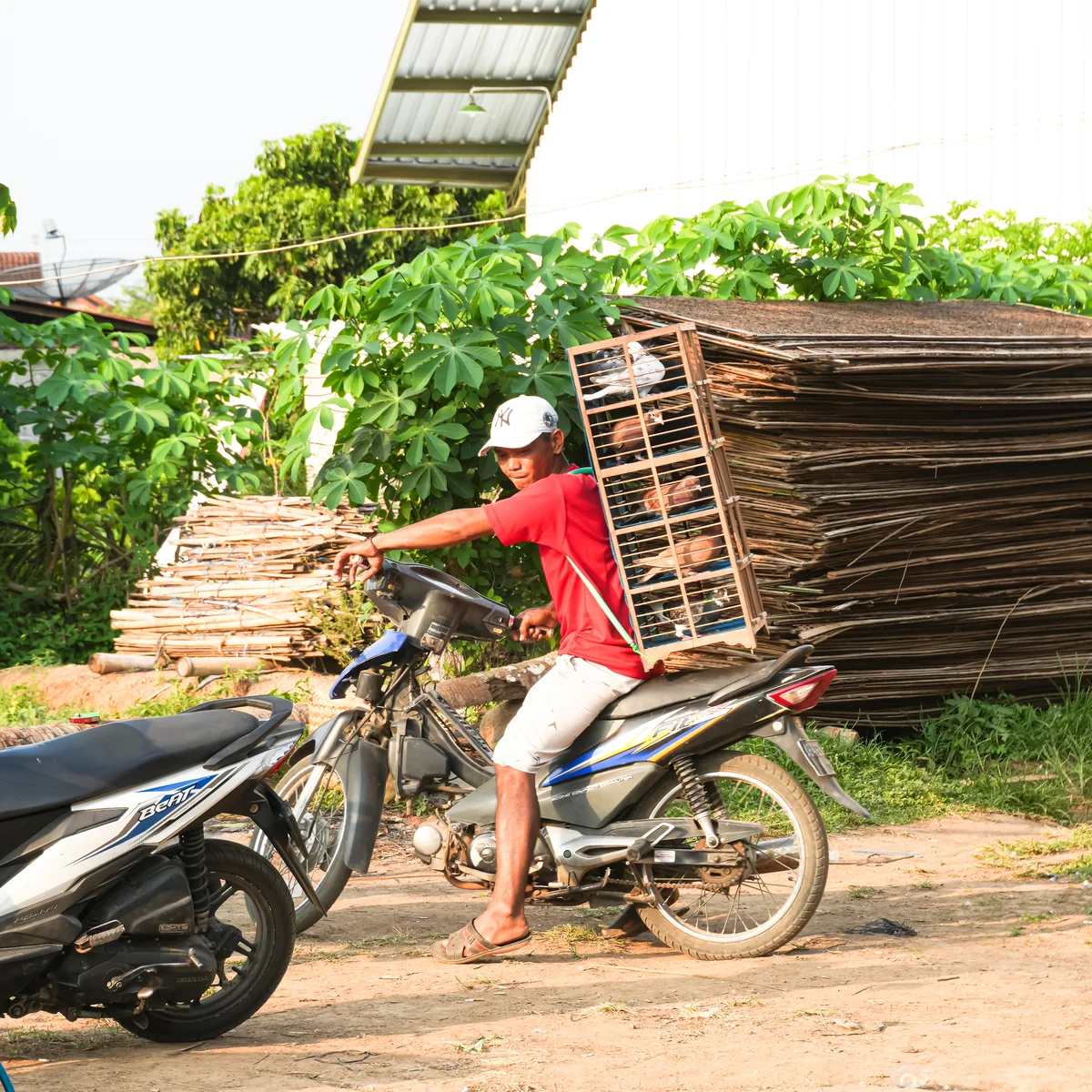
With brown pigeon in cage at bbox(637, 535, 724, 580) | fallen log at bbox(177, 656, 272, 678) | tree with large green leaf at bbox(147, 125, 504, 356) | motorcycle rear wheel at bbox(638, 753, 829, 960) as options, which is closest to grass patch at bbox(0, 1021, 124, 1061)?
motorcycle rear wheel at bbox(638, 753, 829, 960)

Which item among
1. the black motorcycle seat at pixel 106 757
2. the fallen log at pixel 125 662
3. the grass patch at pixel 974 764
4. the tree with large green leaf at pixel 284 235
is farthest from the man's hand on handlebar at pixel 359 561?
the tree with large green leaf at pixel 284 235

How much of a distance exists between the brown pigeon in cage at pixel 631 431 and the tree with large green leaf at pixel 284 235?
50.7ft

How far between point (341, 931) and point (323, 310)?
3676mm

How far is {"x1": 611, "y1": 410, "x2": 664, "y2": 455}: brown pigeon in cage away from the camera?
17.7 ft

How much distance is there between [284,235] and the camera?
21500 millimetres

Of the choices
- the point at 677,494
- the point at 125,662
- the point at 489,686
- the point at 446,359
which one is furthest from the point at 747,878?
the point at 125,662

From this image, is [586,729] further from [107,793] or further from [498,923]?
[107,793]

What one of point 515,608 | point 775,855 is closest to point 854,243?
point 515,608

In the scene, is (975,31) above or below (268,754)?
above

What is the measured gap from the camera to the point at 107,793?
3.34 metres

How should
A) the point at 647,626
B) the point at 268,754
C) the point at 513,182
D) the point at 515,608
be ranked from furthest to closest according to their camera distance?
the point at 513,182 → the point at 515,608 → the point at 647,626 → the point at 268,754

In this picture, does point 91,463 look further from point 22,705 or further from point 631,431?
point 631,431

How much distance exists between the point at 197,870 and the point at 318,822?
1.06 meters

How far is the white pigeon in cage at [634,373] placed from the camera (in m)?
5.43
